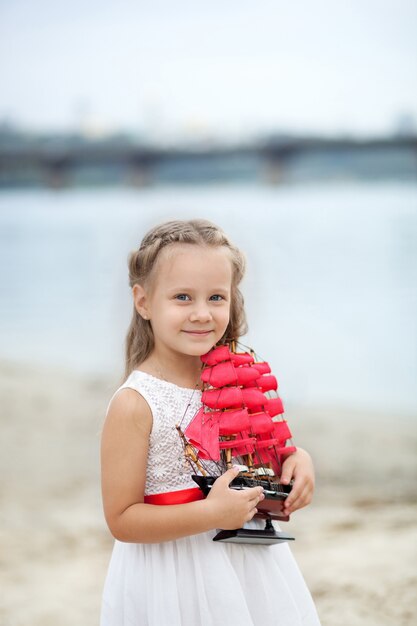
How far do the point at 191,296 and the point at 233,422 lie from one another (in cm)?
22

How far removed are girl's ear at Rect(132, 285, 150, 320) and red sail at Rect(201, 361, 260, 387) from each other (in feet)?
0.48

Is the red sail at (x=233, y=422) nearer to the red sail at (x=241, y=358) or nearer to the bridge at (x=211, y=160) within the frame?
the red sail at (x=241, y=358)

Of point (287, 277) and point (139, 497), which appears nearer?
point (139, 497)

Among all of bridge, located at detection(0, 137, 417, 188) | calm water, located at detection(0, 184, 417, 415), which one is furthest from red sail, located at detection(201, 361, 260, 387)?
bridge, located at detection(0, 137, 417, 188)

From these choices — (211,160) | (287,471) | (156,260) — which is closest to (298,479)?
(287,471)

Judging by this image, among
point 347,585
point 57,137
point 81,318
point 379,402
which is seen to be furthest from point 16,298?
point 347,585

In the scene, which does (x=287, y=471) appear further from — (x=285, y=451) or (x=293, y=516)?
(x=293, y=516)

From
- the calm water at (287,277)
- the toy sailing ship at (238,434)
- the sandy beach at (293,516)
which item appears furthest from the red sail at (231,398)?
the calm water at (287,277)

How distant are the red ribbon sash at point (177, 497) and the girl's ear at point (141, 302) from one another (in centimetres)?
30

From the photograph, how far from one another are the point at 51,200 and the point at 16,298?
41.6 inches

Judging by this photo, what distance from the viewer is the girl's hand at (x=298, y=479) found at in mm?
1366

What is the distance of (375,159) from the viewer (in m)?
6.79

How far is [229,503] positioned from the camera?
1257 mm

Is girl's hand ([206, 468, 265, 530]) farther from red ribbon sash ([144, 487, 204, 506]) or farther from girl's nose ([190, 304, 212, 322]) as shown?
girl's nose ([190, 304, 212, 322])
